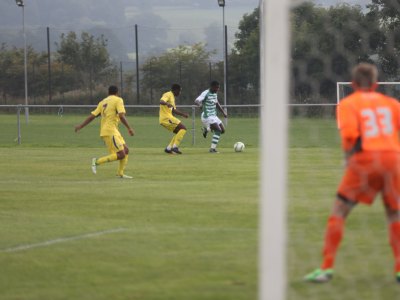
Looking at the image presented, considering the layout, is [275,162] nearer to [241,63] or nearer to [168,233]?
[168,233]

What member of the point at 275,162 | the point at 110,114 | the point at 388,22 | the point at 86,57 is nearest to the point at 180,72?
the point at 86,57

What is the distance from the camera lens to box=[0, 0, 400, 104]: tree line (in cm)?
969

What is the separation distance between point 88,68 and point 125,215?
51.7 metres

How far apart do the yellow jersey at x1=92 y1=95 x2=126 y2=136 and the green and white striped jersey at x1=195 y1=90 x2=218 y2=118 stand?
7.74 meters

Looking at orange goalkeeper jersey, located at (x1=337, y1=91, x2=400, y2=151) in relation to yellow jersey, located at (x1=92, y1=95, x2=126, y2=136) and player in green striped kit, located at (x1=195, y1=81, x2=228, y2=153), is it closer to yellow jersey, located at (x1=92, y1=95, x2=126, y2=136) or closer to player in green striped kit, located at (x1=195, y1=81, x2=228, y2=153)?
yellow jersey, located at (x1=92, y1=95, x2=126, y2=136)

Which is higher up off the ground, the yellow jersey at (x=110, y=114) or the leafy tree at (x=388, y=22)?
the leafy tree at (x=388, y=22)

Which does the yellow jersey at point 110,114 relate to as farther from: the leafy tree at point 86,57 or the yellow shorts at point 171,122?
the leafy tree at point 86,57

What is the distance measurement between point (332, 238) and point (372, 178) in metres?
0.59

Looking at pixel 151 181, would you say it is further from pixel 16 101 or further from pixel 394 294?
pixel 16 101

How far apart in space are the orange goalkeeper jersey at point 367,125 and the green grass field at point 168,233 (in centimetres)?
118

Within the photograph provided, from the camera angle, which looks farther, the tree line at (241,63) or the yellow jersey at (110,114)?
the yellow jersey at (110,114)

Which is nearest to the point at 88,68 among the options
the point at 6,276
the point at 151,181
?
the point at 151,181

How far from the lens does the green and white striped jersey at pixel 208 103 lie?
27.4 meters

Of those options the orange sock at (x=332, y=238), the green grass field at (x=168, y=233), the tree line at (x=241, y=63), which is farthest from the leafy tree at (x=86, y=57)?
the orange sock at (x=332, y=238)
